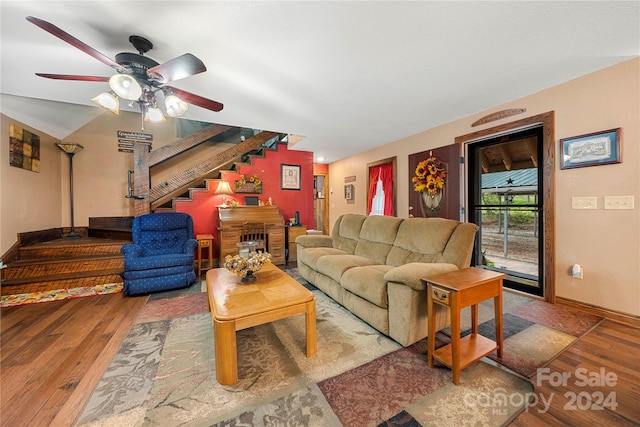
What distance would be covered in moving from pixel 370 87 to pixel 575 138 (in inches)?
88.9

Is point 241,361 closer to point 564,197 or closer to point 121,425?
point 121,425

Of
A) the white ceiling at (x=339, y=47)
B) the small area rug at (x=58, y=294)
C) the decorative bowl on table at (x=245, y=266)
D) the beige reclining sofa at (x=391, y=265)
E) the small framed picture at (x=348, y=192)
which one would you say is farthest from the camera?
the small framed picture at (x=348, y=192)

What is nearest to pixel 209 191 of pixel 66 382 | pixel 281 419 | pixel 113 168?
pixel 113 168

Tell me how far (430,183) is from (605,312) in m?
2.43

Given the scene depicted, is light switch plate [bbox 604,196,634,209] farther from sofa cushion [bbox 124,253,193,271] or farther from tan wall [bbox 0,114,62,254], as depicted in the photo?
tan wall [bbox 0,114,62,254]

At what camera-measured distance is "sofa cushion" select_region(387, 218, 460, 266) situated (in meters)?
2.33

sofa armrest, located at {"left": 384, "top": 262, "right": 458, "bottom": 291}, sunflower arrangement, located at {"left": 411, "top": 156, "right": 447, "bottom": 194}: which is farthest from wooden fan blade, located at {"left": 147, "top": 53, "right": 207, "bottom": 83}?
sunflower arrangement, located at {"left": 411, "top": 156, "right": 447, "bottom": 194}

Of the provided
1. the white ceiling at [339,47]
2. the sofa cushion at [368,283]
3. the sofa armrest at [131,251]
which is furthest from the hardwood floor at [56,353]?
the white ceiling at [339,47]

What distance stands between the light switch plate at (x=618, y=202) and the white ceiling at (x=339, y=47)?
1295mm

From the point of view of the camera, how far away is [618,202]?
2281 millimetres

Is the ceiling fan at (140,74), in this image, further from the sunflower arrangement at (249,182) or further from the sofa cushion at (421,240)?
the sunflower arrangement at (249,182)

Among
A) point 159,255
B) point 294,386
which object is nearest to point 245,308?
point 294,386

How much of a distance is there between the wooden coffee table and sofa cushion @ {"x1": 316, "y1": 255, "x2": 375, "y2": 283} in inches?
24.0

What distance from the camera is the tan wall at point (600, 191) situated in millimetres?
2201
